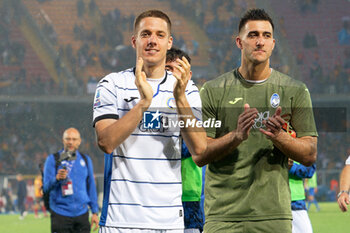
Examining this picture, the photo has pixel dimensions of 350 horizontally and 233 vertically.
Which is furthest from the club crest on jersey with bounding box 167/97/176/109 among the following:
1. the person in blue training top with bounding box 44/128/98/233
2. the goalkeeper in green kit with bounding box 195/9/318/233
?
the person in blue training top with bounding box 44/128/98/233

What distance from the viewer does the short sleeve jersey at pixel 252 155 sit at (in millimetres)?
3178

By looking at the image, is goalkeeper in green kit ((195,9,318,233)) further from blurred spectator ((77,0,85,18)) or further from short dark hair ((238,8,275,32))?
blurred spectator ((77,0,85,18))

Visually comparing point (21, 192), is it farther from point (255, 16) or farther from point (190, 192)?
point (255, 16)

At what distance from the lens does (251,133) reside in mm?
3213

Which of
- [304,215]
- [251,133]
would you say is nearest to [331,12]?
[304,215]

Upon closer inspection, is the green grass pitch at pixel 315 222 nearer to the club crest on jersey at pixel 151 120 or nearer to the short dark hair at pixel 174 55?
the short dark hair at pixel 174 55

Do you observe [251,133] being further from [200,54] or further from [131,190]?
[200,54]

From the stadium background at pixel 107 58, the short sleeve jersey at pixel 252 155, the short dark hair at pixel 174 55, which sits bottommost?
the short sleeve jersey at pixel 252 155

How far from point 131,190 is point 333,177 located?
48.7 feet

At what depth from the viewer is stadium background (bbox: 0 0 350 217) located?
16.4 m

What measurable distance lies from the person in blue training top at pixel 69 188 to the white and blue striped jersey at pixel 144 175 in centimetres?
376

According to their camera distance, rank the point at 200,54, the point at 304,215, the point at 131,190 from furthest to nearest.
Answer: the point at 200,54
the point at 304,215
the point at 131,190

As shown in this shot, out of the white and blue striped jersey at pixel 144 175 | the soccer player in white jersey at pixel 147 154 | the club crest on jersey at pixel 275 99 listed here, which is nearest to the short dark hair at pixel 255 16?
the club crest on jersey at pixel 275 99

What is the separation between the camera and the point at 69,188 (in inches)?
267
